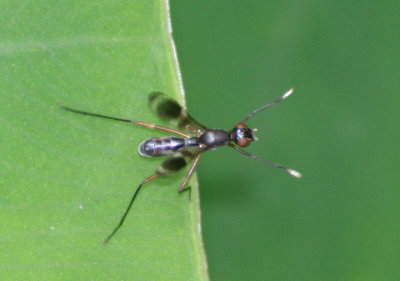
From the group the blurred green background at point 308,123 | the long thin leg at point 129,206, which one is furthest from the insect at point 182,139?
the blurred green background at point 308,123

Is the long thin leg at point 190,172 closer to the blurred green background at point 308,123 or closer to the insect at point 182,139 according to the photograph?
the insect at point 182,139

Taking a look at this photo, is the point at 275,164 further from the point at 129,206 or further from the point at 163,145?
the point at 129,206

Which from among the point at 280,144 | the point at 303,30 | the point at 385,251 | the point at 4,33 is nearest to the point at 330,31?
the point at 303,30

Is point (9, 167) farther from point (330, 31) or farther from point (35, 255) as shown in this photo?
point (330, 31)

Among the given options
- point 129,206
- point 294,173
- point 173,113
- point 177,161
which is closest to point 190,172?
point 177,161

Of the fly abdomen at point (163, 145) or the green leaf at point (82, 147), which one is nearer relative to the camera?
the green leaf at point (82, 147)

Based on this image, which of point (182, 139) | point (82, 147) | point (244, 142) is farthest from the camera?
point (182, 139)
